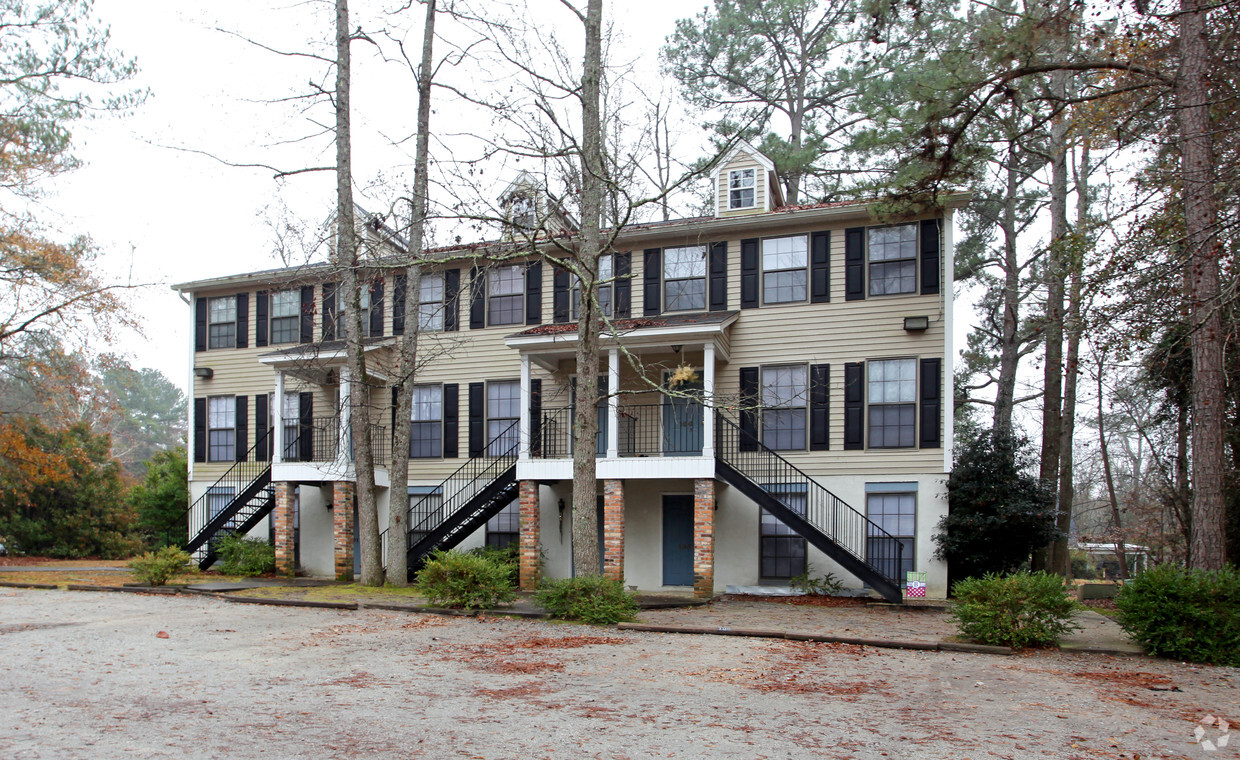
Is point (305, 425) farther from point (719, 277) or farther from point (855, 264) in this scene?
point (855, 264)

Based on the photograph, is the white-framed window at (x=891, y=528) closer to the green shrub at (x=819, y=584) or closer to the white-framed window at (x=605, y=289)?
the green shrub at (x=819, y=584)

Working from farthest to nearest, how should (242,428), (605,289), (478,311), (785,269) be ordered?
(242,428), (478,311), (605,289), (785,269)

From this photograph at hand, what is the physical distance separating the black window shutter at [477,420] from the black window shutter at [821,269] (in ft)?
23.3

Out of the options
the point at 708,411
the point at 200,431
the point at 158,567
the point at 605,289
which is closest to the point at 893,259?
the point at 708,411

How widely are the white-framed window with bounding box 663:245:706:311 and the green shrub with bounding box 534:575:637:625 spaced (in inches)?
272

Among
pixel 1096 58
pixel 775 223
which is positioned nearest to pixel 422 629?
pixel 775 223

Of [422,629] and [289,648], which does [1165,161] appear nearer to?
[422,629]

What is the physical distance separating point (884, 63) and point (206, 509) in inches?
792

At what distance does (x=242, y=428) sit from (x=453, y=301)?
6.22 m

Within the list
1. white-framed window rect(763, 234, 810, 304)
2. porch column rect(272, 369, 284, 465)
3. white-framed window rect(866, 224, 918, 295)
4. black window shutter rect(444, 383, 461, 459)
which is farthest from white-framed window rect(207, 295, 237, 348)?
white-framed window rect(866, 224, 918, 295)

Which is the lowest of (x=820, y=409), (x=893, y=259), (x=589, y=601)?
(x=589, y=601)

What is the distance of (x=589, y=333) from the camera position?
1345 cm

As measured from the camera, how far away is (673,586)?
56.9 feet

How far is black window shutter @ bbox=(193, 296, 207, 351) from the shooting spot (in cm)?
2181
